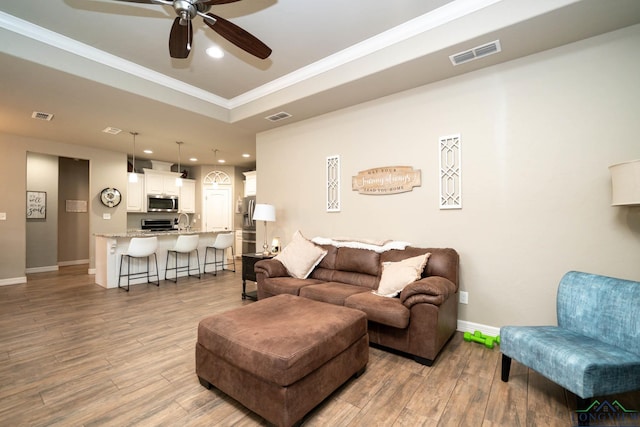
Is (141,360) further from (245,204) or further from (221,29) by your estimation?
(245,204)

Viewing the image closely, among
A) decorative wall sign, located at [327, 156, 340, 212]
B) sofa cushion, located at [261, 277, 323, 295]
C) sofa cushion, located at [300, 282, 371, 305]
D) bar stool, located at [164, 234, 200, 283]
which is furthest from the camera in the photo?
bar stool, located at [164, 234, 200, 283]

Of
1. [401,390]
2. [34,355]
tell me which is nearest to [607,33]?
[401,390]

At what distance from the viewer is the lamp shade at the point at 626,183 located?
191cm

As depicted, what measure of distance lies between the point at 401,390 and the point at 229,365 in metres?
1.22

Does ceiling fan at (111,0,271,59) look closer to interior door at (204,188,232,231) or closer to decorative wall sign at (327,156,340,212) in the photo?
decorative wall sign at (327,156,340,212)

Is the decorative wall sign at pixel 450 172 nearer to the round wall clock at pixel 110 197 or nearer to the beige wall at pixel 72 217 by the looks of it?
the round wall clock at pixel 110 197

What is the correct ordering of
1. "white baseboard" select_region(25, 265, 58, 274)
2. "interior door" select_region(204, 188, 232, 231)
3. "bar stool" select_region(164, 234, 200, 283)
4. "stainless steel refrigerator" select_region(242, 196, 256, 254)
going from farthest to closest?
1. "interior door" select_region(204, 188, 232, 231)
2. "stainless steel refrigerator" select_region(242, 196, 256, 254)
3. "white baseboard" select_region(25, 265, 58, 274)
4. "bar stool" select_region(164, 234, 200, 283)

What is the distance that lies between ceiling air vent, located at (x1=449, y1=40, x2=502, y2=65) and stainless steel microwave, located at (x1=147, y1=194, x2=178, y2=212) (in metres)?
7.61

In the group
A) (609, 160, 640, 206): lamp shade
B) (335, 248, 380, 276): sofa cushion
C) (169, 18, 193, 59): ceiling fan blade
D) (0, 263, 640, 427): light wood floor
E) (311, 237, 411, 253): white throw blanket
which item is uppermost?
(169, 18, 193, 59): ceiling fan blade

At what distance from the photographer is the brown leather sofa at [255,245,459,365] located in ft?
7.88

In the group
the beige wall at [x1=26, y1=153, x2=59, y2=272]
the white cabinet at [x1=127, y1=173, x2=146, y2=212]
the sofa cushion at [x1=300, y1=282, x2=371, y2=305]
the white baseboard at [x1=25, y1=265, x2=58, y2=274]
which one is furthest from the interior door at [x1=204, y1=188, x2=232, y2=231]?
the sofa cushion at [x1=300, y1=282, x2=371, y2=305]

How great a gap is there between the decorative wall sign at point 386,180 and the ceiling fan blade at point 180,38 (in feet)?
7.93

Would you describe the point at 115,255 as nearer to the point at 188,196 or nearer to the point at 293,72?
the point at 188,196

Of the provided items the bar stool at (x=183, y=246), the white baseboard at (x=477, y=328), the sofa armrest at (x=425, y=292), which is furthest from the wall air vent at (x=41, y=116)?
the white baseboard at (x=477, y=328)
